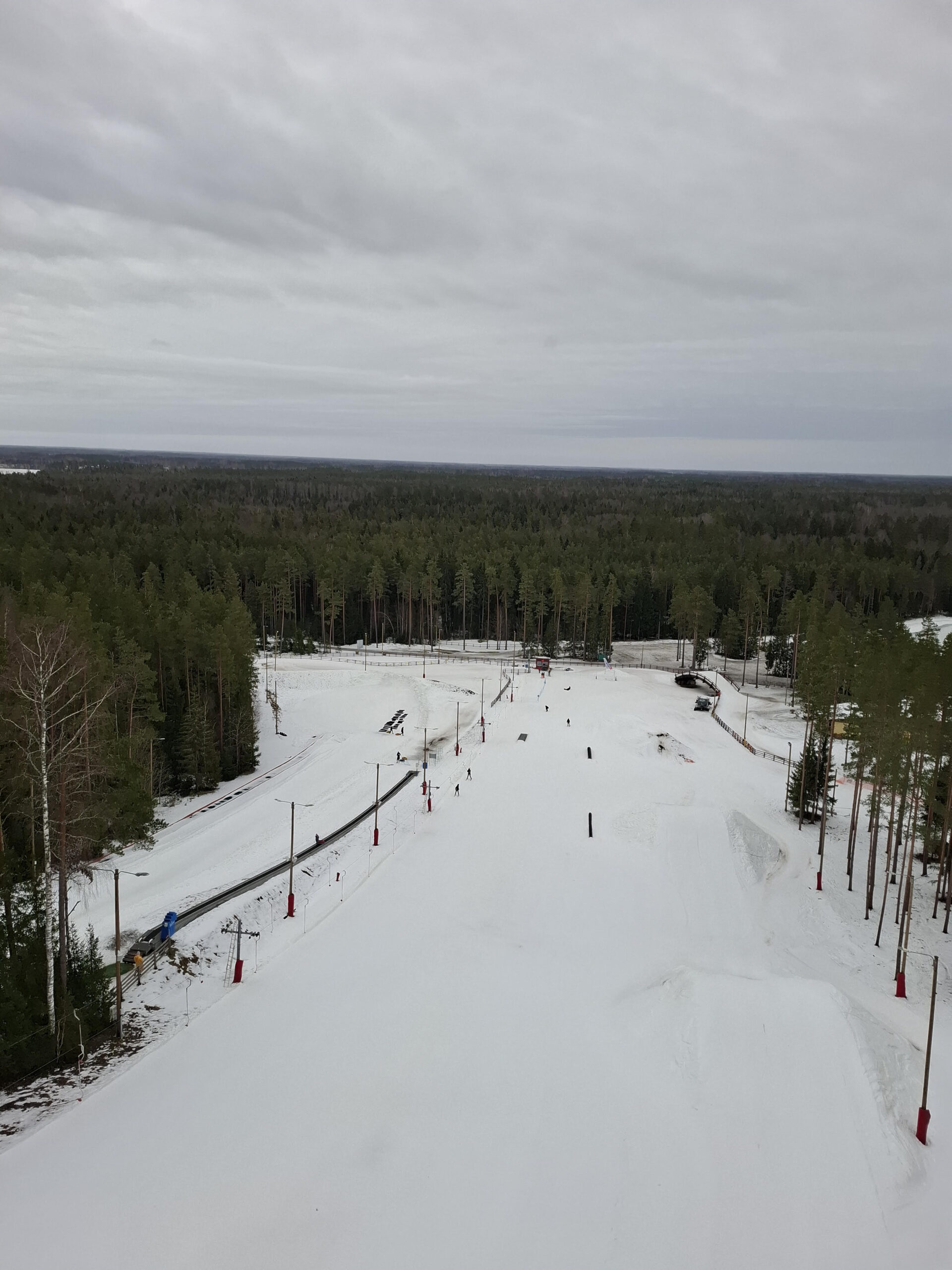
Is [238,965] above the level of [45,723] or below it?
below

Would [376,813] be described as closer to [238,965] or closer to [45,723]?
[238,965]

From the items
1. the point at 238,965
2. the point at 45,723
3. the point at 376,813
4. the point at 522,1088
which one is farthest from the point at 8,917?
the point at 376,813

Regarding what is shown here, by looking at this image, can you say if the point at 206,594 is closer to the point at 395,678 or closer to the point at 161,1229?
the point at 395,678

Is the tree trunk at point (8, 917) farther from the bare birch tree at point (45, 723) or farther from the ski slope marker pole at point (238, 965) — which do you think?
the ski slope marker pole at point (238, 965)

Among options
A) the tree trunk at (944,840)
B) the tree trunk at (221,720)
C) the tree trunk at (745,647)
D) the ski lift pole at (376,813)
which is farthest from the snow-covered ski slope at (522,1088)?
the tree trunk at (745,647)

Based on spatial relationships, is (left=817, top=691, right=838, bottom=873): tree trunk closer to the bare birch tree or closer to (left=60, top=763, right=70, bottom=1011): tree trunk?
(left=60, top=763, right=70, bottom=1011): tree trunk

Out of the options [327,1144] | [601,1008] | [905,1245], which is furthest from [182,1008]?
[905,1245]
